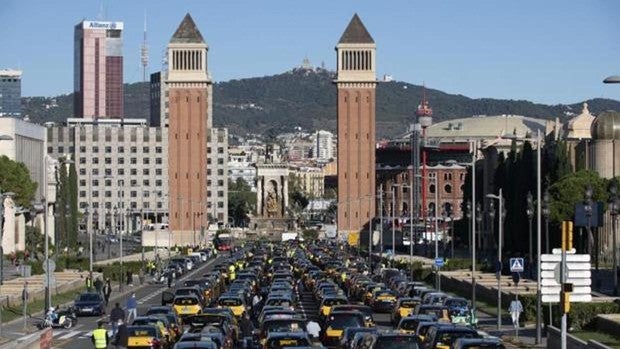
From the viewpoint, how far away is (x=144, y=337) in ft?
131

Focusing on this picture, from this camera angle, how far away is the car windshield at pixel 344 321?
44266 mm

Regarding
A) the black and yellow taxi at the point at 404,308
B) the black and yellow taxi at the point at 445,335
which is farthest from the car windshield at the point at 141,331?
the black and yellow taxi at the point at 404,308

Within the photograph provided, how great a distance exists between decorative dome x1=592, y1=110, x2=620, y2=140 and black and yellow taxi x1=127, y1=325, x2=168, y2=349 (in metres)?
74.5

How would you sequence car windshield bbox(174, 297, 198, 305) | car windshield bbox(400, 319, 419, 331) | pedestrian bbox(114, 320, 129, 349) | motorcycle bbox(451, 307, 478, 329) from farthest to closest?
1. car windshield bbox(174, 297, 198, 305)
2. motorcycle bbox(451, 307, 478, 329)
3. car windshield bbox(400, 319, 419, 331)
4. pedestrian bbox(114, 320, 129, 349)

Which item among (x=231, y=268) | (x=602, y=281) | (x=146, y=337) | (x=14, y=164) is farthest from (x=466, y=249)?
(x=146, y=337)

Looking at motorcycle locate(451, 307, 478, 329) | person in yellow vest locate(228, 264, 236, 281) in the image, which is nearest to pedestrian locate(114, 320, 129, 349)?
motorcycle locate(451, 307, 478, 329)

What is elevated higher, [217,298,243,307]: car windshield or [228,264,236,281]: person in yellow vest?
[217,298,243,307]: car windshield

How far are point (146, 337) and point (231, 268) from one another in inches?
2230

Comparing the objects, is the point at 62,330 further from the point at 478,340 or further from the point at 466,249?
the point at 466,249

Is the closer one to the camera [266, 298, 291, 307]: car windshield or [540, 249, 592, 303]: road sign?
[540, 249, 592, 303]: road sign

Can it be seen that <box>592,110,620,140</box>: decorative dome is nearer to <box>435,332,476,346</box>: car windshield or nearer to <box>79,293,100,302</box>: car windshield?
<box>79,293,100,302</box>: car windshield

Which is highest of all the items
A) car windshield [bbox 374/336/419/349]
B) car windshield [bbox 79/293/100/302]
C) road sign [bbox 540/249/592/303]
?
road sign [bbox 540/249/592/303]

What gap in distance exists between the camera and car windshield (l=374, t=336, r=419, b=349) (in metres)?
33.3

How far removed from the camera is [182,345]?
33.3m
